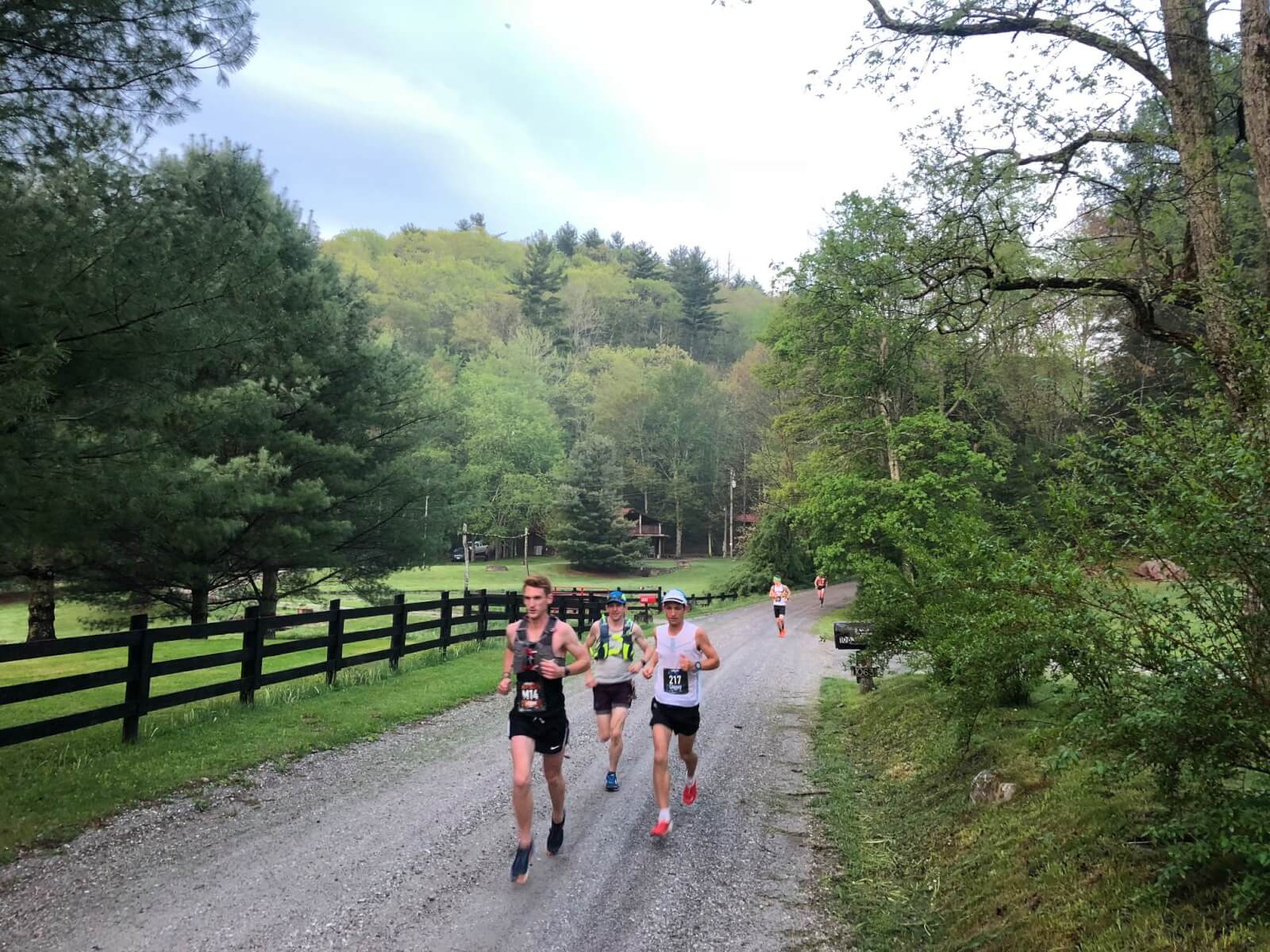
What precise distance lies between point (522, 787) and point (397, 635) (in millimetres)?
8372

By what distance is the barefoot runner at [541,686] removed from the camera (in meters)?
4.63

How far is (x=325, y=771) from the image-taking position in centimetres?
661

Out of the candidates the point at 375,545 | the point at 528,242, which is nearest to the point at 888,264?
the point at 375,545

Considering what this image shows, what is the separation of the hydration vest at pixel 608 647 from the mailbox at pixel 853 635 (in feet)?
12.0

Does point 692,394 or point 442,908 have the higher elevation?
point 692,394

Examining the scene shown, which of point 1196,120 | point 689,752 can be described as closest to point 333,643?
point 689,752

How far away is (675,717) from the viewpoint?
5648mm

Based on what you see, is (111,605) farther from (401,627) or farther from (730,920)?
(730,920)

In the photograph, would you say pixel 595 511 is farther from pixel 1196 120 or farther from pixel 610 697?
pixel 1196 120

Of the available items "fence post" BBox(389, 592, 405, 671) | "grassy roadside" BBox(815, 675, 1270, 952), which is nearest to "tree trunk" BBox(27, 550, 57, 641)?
"fence post" BBox(389, 592, 405, 671)

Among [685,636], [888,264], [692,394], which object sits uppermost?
A: [692,394]

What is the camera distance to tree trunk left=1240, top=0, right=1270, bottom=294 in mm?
5949

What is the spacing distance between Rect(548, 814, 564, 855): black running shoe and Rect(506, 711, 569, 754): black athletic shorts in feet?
1.52

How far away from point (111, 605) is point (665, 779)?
14.8m
